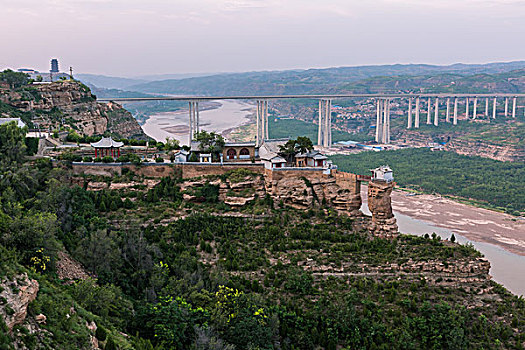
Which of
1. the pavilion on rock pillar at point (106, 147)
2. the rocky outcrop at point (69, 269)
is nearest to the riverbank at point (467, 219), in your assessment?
the pavilion on rock pillar at point (106, 147)

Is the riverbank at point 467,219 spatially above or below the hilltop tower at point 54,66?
below

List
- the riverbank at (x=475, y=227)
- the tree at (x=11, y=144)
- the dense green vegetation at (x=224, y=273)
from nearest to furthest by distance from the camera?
the dense green vegetation at (x=224, y=273)
the tree at (x=11, y=144)
the riverbank at (x=475, y=227)

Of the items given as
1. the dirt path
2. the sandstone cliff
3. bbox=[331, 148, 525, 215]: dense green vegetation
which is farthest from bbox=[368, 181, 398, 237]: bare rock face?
bbox=[331, 148, 525, 215]: dense green vegetation

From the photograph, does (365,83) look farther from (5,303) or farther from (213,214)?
(5,303)

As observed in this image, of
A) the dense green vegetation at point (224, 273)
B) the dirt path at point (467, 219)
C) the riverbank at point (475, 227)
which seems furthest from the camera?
the dirt path at point (467, 219)

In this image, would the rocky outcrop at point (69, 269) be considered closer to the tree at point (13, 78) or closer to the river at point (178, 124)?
the tree at point (13, 78)

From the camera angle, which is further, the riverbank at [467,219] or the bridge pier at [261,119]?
the bridge pier at [261,119]

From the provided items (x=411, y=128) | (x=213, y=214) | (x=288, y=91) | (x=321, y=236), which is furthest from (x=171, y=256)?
(x=288, y=91)
